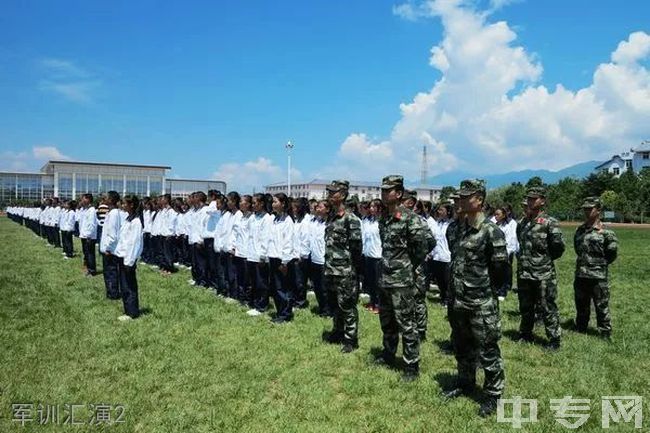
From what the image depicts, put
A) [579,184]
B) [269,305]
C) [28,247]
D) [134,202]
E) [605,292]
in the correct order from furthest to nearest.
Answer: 1. [579,184]
2. [28,247]
3. [269,305]
4. [134,202]
5. [605,292]

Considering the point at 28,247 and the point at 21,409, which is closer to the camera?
the point at 21,409

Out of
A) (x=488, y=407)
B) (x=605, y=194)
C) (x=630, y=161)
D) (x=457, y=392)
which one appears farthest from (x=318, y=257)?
(x=630, y=161)

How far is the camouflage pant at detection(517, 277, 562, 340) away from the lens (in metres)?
7.04

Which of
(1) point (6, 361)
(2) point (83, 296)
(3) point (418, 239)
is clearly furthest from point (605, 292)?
(2) point (83, 296)

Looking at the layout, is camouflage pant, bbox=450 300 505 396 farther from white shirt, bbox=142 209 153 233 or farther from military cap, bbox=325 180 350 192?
white shirt, bbox=142 209 153 233

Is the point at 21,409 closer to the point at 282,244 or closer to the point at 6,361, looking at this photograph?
the point at 6,361

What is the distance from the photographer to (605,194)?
56500mm

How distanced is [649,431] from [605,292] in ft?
11.5

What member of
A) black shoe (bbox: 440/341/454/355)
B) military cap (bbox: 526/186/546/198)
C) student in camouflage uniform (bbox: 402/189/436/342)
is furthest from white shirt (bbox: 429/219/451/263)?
black shoe (bbox: 440/341/454/355)

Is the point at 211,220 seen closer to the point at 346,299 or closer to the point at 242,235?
the point at 242,235

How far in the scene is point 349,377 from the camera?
5.85 m

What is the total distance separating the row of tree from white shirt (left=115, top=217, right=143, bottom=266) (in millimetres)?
45327

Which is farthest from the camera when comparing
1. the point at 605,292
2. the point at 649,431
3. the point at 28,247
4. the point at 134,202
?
the point at 28,247

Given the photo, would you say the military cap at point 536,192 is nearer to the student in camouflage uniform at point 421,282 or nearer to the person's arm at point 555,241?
the person's arm at point 555,241
